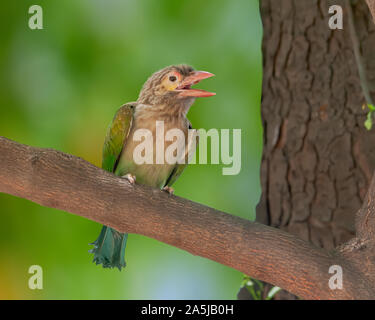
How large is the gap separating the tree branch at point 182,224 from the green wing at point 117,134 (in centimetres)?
57

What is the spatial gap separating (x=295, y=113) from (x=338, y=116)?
28 centimetres

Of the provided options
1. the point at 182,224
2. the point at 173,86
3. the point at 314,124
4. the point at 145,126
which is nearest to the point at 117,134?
the point at 145,126

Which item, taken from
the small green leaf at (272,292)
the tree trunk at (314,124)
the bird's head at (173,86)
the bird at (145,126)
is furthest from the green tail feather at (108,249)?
the tree trunk at (314,124)

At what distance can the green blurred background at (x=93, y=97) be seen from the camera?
4.94 meters

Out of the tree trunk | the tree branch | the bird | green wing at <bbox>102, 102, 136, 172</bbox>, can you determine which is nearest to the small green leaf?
the tree trunk

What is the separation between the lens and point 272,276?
2.43 m

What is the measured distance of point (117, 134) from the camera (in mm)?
3051

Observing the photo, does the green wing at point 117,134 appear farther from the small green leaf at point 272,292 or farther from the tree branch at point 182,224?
the small green leaf at point 272,292

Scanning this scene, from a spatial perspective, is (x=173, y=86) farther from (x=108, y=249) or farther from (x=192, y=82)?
(x=108, y=249)

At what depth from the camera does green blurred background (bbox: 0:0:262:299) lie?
494cm

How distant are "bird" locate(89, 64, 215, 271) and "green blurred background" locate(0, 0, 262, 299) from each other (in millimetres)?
1739

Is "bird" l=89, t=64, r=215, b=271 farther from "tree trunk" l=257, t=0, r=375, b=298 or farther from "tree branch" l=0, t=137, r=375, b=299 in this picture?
"tree trunk" l=257, t=0, r=375, b=298

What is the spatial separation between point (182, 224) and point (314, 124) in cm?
162
